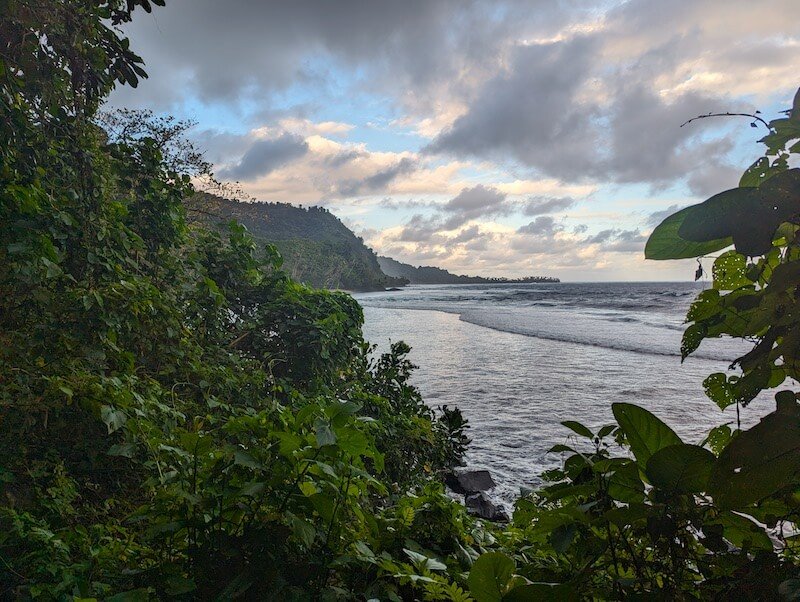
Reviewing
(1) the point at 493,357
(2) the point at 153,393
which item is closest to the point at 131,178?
(2) the point at 153,393

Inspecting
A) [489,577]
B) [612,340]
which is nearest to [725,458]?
[489,577]

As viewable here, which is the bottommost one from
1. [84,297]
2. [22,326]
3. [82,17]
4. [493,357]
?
[493,357]

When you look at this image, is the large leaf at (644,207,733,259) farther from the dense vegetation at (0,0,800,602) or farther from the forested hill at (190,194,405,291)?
the forested hill at (190,194,405,291)

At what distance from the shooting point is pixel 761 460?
2.39 ft

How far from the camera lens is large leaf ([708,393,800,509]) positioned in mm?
717

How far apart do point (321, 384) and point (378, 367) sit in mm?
1293

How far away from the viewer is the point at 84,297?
3.09m

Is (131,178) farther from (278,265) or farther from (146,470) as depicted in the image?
(146,470)

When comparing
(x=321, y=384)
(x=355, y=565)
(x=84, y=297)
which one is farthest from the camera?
(x=321, y=384)

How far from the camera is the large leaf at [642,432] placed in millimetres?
944

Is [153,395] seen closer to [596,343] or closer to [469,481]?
[469,481]

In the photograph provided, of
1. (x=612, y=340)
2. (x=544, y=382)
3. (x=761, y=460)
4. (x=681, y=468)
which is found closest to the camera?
(x=761, y=460)

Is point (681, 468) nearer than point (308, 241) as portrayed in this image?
Yes

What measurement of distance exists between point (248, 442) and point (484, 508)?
4371 millimetres
